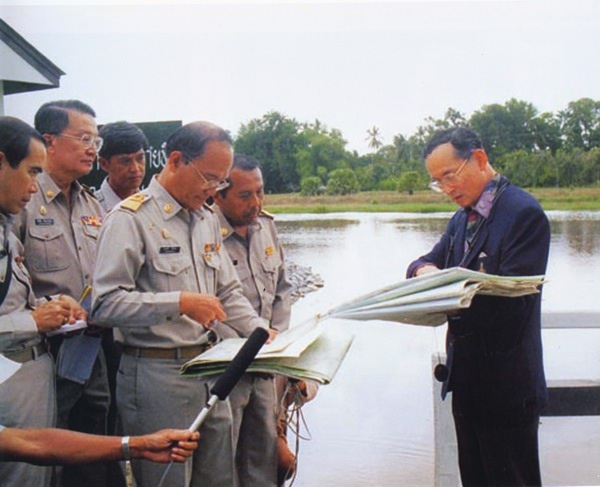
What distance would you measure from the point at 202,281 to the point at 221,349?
0.28 meters

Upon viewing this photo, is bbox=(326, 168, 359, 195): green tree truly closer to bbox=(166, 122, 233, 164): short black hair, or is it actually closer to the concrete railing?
bbox=(166, 122, 233, 164): short black hair

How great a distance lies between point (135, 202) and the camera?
77.1 inches

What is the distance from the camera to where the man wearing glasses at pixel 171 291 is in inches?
72.9

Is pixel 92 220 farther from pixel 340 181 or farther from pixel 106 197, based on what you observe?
pixel 340 181

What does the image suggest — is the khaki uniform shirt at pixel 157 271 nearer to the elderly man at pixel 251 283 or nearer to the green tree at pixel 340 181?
the elderly man at pixel 251 283

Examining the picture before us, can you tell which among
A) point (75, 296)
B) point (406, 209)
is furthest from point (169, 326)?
point (406, 209)

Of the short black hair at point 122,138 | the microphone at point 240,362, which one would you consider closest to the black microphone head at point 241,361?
the microphone at point 240,362

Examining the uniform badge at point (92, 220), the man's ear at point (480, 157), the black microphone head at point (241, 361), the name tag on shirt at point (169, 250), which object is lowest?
the black microphone head at point (241, 361)

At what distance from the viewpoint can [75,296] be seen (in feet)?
7.07

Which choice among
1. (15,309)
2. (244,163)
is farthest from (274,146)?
(15,309)

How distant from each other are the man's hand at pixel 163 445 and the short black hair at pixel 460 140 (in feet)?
3.35

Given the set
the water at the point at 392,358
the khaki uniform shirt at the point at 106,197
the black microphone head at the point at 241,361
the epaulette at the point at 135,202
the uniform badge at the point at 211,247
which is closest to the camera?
the black microphone head at the point at 241,361

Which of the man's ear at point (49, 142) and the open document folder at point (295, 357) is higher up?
the man's ear at point (49, 142)

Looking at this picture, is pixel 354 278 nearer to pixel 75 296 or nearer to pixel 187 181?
pixel 187 181
